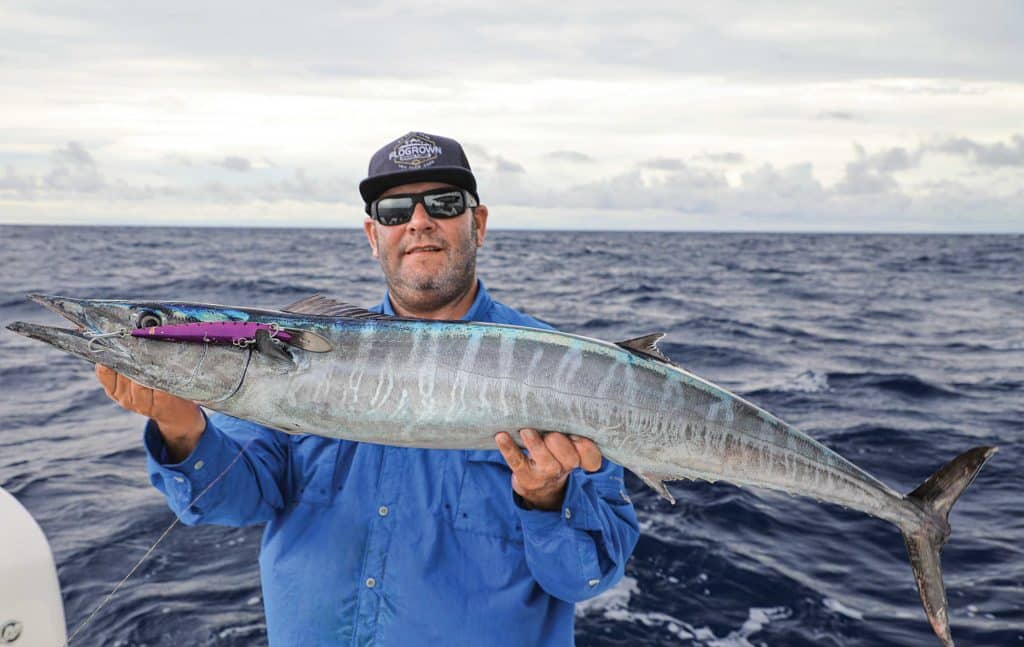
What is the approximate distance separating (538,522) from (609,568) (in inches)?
21.2

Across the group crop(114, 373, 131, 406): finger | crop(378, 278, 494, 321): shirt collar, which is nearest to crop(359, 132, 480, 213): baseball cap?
crop(378, 278, 494, 321): shirt collar

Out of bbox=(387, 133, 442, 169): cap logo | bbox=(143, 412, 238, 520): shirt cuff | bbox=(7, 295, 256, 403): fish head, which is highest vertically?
bbox=(387, 133, 442, 169): cap logo

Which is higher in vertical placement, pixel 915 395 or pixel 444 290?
pixel 444 290

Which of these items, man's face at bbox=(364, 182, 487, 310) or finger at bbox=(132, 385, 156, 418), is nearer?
finger at bbox=(132, 385, 156, 418)

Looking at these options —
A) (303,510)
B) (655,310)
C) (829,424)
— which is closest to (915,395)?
(829,424)

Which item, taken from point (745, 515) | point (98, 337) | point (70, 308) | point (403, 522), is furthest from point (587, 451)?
point (745, 515)

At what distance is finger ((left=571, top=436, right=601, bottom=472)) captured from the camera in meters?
3.23

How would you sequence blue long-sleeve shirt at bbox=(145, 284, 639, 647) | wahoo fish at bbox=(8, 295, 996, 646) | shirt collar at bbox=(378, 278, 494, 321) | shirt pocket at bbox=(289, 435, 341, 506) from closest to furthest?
wahoo fish at bbox=(8, 295, 996, 646)
blue long-sleeve shirt at bbox=(145, 284, 639, 647)
shirt pocket at bbox=(289, 435, 341, 506)
shirt collar at bbox=(378, 278, 494, 321)

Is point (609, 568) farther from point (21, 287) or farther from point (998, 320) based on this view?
point (21, 287)

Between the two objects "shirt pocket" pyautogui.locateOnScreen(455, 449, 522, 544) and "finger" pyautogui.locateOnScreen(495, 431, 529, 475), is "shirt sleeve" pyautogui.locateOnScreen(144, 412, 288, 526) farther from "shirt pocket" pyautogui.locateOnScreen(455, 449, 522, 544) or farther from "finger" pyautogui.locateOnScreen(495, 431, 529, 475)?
"finger" pyautogui.locateOnScreen(495, 431, 529, 475)

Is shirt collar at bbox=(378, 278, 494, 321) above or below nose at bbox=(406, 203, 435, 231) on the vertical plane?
below

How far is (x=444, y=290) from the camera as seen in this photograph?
164 inches

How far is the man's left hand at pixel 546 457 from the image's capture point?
318 centimetres

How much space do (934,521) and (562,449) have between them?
183cm
